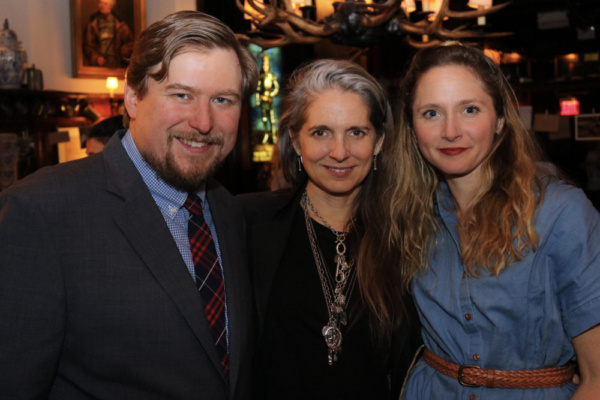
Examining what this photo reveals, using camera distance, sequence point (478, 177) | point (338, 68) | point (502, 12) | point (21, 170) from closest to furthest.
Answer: point (478, 177), point (338, 68), point (21, 170), point (502, 12)

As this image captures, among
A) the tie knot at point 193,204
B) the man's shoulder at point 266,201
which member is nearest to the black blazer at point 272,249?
the man's shoulder at point 266,201

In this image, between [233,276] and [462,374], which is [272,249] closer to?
[233,276]

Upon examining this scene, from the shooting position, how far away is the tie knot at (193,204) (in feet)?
5.48

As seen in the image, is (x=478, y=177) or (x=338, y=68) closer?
(x=478, y=177)

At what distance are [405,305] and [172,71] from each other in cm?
110

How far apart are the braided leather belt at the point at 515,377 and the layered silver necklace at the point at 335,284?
0.45 meters

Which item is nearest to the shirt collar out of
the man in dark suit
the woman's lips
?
the man in dark suit

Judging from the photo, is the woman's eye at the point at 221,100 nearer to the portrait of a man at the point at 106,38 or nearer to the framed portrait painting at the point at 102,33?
the portrait of a man at the point at 106,38

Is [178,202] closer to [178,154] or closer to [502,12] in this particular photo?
[178,154]

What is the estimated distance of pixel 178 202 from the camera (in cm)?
162

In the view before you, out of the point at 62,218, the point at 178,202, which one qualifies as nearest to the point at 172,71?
the point at 178,202

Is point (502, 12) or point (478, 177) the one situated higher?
point (502, 12)

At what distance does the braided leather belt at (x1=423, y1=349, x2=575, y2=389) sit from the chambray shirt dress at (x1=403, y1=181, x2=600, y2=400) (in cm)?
2

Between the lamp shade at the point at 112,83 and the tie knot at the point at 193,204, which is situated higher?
the lamp shade at the point at 112,83
